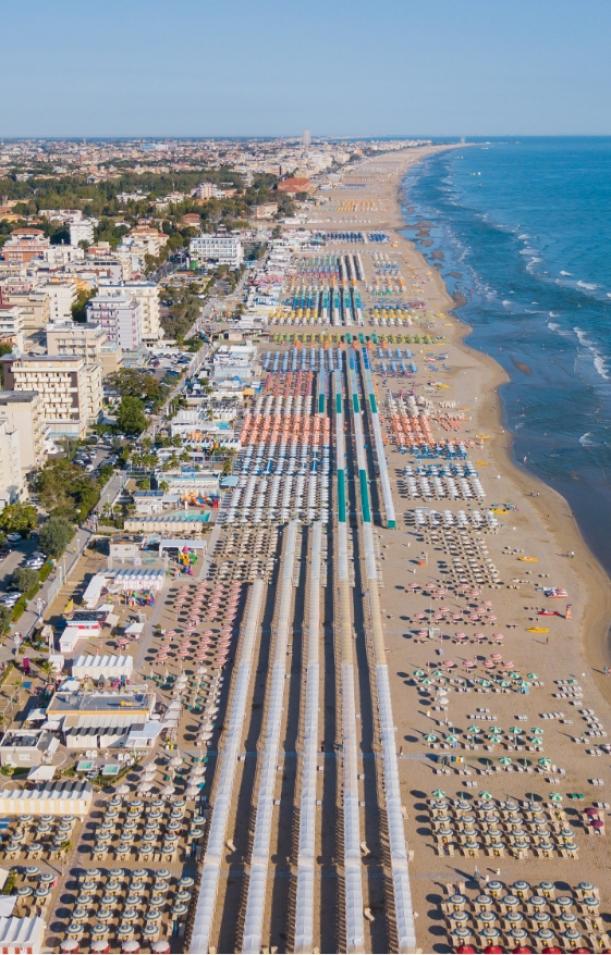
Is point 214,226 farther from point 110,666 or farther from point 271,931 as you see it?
point 271,931

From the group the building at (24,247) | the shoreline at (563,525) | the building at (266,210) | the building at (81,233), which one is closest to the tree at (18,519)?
the shoreline at (563,525)

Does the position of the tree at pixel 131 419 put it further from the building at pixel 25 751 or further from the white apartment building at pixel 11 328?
the building at pixel 25 751

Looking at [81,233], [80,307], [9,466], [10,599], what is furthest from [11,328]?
[81,233]

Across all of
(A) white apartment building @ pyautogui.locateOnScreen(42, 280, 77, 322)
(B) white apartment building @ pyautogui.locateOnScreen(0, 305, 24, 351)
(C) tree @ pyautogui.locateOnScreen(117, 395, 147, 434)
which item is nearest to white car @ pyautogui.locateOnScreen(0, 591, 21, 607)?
(C) tree @ pyautogui.locateOnScreen(117, 395, 147, 434)

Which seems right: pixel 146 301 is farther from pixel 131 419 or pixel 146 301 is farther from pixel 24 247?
pixel 24 247

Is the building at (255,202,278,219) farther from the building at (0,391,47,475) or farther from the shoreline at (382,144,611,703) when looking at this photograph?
the building at (0,391,47,475)
